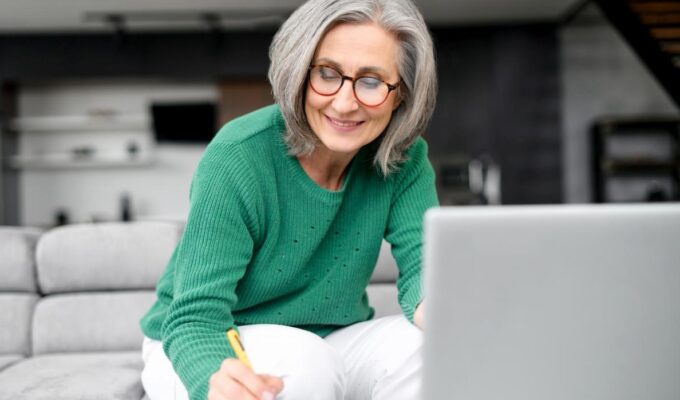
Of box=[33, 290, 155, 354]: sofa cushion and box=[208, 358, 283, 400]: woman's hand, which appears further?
box=[33, 290, 155, 354]: sofa cushion

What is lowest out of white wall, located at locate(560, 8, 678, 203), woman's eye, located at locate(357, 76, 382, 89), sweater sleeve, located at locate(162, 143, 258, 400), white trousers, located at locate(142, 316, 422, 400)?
white trousers, located at locate(142, 316, 422, 400)

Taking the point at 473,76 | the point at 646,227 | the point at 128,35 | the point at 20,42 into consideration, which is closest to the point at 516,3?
the point at 473,76

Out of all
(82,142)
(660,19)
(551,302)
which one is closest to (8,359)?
(551,302)

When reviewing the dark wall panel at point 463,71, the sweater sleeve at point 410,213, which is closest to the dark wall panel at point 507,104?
the dark wall panel at point 463,71

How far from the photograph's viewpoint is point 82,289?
6.43 feet

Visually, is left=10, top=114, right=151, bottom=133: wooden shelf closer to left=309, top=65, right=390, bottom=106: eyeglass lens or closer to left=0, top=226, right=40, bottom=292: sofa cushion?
left=0, top=226, right=40, bottom=292: sofa cushion

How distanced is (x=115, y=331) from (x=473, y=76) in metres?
5.56

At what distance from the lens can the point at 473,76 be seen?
6.83 m

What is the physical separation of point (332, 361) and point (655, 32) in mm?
4329

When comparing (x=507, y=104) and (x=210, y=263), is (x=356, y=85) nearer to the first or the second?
(x=210, y=263)

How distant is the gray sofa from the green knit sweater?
0.63m

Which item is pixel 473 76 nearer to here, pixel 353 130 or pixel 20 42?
pixel 20 42

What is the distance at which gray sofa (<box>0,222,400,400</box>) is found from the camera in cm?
191

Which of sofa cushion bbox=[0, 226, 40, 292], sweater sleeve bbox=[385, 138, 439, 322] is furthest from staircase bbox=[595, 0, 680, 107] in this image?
sofa cushion bbox=[0, 226, 40, 292]
